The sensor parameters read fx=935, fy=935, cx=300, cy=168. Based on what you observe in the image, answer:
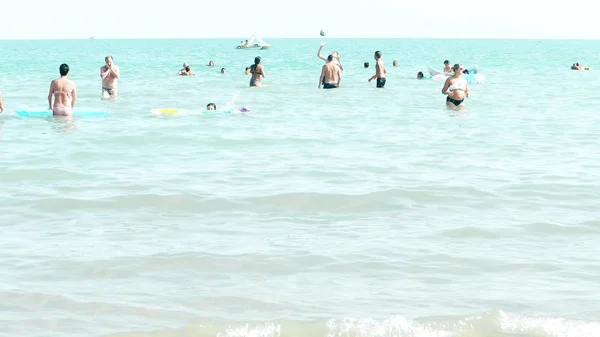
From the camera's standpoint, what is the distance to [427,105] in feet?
70.4

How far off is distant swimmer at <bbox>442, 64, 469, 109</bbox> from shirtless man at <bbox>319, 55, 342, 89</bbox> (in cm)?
551

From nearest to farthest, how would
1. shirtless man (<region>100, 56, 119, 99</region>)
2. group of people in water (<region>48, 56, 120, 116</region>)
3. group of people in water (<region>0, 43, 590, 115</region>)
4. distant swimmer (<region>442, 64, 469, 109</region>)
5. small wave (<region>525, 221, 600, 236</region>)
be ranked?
small wave (<region>525, 221, 600, 236</region>), group of people in water (<region>48, 56, 120, 116</region>), group of people in water (<region>0, 43, 590, 115</region>), distant swimmer (<region>442, 64, 469, 109</region>), shirtless man (<region>100, 56, 119, 99</region>)

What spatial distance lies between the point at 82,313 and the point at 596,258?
158 inches

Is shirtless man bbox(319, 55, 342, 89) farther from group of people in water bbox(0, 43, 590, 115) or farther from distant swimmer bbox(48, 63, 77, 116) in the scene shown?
distant swimmer bbox(48, 63, 77, 116)

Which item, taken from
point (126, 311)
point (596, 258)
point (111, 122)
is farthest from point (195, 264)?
point (111, 122)

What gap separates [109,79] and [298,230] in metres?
14.4

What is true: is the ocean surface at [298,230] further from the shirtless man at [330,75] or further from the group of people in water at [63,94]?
the shirtless man at [330,75]

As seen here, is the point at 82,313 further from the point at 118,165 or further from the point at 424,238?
the point at 118,165

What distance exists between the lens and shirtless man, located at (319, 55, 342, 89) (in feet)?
82.5

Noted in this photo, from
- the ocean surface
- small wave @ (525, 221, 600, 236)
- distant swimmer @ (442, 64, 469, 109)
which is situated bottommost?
the ocean surface

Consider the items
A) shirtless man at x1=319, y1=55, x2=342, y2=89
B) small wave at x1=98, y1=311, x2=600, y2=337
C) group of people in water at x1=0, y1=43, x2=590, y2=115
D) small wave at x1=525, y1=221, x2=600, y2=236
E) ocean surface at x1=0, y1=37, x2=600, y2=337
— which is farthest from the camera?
shirtless man at x1=319, y1=55, x2=342, y2=89

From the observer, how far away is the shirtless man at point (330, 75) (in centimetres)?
2514

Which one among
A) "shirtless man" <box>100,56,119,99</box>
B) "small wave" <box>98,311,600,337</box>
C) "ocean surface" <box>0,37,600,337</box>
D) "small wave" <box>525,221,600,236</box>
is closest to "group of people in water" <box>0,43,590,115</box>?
"shirtless man" <box>100,56,119,99</box>

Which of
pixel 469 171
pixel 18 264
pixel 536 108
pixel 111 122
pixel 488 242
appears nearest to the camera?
pixel 18 264
